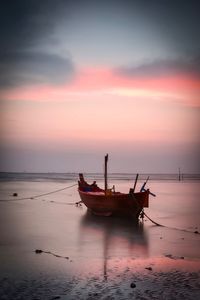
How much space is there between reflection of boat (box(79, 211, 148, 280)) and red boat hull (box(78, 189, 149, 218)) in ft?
2.09

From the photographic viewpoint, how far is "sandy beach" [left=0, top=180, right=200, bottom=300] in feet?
32.6

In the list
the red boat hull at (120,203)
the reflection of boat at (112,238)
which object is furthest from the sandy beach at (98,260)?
the red boat hull at (120,203)

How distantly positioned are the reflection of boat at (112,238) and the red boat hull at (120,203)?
0.64m

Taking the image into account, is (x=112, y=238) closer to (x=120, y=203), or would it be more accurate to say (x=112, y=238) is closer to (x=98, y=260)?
(x=98, y=260)

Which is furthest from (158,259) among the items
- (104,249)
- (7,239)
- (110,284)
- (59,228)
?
(59,228)

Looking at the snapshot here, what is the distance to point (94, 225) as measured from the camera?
2358 cm

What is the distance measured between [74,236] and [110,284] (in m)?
9.27

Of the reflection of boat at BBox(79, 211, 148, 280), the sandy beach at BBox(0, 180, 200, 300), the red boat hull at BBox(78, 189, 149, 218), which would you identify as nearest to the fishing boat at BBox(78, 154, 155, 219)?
the red boat hull at BBox(78, 189, 149, 218)

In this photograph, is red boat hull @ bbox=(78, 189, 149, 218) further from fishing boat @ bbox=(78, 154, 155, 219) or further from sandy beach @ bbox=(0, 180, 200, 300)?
sandy beach @ bbox=(0, 180, 200, 300)

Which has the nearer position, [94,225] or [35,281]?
[35,281]

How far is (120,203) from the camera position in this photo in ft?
81.7

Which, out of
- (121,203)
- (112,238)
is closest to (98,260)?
(112,238)

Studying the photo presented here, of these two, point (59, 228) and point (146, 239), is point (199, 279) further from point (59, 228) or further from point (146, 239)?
point (59, 228)

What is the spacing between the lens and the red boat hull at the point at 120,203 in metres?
24.0
